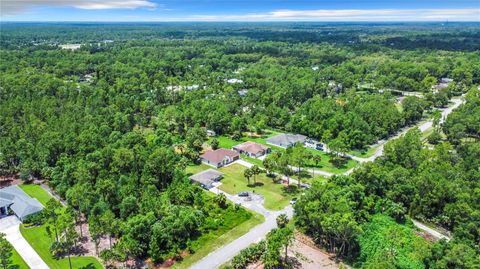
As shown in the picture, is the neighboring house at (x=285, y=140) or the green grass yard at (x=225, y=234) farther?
the neighboring house at (x=285, y=140)

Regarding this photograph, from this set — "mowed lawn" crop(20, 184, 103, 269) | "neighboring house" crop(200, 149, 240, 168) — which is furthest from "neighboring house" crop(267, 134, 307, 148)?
"mowed lawn" crop(20, 184, 103, 269)

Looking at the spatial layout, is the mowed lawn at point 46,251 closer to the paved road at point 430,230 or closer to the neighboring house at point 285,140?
the paved road at point 430,230

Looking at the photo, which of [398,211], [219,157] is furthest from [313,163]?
[398,211]

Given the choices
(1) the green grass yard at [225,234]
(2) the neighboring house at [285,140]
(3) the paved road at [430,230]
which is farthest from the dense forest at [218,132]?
(2) the neighboring house at [285,140]

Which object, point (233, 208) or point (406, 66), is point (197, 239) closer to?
point (233, 208)

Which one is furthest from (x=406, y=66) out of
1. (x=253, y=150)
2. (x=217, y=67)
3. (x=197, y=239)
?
(x=197, y=239)

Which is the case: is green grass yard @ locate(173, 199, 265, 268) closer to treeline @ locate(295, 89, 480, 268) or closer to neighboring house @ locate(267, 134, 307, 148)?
treeline @ locate(295, 89, 480, 268)
